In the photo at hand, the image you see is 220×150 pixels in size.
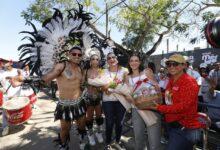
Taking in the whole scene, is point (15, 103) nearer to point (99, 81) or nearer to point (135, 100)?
point (99, 81)

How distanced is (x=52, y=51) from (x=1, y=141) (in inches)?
115

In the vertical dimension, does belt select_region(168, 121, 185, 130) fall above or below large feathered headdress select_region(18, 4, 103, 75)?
below

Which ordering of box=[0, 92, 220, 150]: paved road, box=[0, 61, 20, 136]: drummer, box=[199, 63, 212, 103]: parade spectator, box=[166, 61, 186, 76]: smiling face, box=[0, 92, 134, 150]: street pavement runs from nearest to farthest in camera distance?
box=[166, 61, 186, 76]: smiling face
box=[0, 92, 220, 150]: paved road
box=[0, 92, 134, 150]: street pavement
box=[199, 63, 212, 103]: parade spectator
box=[0, 61, 20, 136]: drummer

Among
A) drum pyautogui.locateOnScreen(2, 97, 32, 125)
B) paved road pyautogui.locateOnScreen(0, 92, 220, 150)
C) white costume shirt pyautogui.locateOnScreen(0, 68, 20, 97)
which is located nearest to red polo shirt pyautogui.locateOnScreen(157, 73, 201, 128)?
paved road pyautogui.locateOnScreen(0, 92, 220, 150)

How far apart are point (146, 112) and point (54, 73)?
5.90ft

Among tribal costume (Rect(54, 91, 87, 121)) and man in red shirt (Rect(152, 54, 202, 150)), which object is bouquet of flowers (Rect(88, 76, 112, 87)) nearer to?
tribal costume (Rect(54, 91, 87, 121))

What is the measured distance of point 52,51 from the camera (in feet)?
17.4

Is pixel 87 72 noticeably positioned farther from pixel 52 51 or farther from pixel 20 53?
pixel 20 53

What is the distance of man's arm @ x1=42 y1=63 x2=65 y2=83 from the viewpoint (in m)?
4.96

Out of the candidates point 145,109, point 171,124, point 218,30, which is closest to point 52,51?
A: point 145,109

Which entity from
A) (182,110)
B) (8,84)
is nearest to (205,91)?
(182,110)

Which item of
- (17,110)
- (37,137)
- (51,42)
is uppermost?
(51,42)

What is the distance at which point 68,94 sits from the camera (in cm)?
525

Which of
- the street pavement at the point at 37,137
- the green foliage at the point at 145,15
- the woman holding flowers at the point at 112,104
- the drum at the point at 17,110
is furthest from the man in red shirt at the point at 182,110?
the green foliage at the point at 145,15
